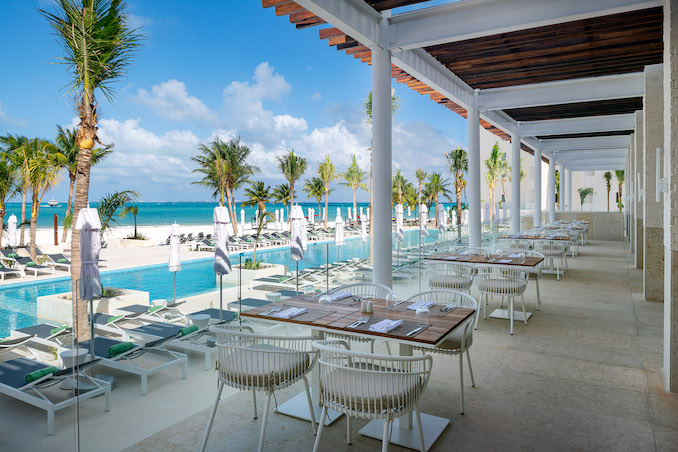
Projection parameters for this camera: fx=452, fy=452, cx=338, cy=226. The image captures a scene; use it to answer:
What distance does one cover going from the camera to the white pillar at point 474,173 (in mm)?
8891

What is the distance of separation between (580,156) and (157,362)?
67.4 ft

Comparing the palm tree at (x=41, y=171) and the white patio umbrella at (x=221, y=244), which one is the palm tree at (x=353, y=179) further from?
the white patio umbrella at (x=221, y=244)

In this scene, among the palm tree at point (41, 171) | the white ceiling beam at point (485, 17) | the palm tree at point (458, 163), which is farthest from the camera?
the palm tree at point (458, 163)

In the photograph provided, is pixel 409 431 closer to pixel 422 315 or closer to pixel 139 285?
pixel 422 315

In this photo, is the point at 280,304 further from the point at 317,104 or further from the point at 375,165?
the point at 317,104

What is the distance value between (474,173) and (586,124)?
5.18m

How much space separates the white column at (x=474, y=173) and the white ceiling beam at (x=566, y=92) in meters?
0.35

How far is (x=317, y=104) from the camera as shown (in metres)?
96.4

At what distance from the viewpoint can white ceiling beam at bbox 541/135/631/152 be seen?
1520cm

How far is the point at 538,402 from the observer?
3.34m

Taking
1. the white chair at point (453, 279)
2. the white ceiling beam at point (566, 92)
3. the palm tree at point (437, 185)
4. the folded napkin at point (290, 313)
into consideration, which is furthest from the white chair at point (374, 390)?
the palm tree at point (437, 185)

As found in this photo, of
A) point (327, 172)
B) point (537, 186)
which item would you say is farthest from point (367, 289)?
point (327, 172)

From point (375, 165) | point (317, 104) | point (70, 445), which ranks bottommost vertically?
point (70, 445)

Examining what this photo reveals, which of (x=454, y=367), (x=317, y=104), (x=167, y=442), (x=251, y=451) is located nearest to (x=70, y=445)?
(x=167, y=442)
